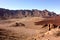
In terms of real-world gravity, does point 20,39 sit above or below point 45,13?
above

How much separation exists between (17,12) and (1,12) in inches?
783

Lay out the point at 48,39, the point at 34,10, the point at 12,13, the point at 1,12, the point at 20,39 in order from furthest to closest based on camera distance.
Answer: the point at 34,10
the point at 12,13
the point at 1,12
the point at 20,39
the point at 48,39

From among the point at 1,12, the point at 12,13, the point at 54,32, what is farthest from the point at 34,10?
the point at 54,32

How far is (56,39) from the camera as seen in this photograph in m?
16.5

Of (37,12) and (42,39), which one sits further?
(37,12)

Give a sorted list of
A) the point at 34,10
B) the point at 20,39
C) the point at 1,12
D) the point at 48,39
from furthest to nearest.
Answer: the point at 34,10 → the point at 1,12 → the point at 20,39 → the point at 48,39

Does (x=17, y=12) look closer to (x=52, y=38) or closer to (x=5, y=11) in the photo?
(x=5, y=11)

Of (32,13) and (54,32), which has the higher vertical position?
(54,32)

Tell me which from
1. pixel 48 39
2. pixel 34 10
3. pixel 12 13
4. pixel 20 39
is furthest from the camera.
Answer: pixel 34 10

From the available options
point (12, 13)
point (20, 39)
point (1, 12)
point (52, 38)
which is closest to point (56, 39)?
point (52, 38)

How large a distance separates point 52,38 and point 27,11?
342 feet

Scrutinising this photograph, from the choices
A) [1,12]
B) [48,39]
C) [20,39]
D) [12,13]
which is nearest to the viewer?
[48,39]

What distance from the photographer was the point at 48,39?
16266 mm

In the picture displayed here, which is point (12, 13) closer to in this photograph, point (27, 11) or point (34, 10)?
point (27, 11)
